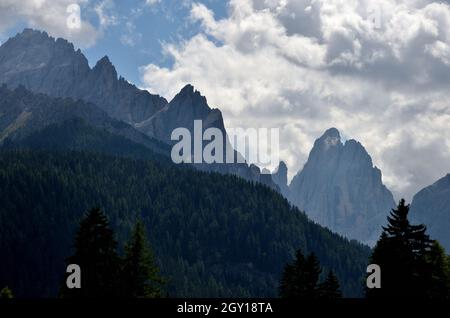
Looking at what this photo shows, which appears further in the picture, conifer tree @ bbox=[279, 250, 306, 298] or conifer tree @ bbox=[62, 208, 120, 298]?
conifer tree @ bbox=[279, 250, 306, 298]

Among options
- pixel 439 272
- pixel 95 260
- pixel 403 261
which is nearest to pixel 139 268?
pixel 95 260

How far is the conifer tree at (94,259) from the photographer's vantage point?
158ft

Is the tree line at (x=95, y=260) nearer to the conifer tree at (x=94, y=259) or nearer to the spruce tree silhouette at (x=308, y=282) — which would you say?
the conifer tree at (x=94, y=259)

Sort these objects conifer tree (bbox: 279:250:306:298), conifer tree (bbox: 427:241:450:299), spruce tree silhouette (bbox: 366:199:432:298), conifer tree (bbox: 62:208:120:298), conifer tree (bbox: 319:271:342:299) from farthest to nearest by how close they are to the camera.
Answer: conifer tree (bbox: 319:271:342:299)
conifer tree (bbox: 279:250:306:298)
conifer tree (bbox: 427:241:450:299)
spruce tree silhouette (bbox: 366:199:432:298)
conifer tree (bbox: 62:208:120:298)

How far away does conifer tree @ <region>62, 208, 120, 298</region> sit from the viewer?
48031 millimetres

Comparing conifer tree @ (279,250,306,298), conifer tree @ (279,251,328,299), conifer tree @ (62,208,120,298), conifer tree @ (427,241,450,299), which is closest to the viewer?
conifer tree @ (62,208,120,298)

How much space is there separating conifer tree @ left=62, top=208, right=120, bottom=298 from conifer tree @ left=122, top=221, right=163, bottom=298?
15.4 ft

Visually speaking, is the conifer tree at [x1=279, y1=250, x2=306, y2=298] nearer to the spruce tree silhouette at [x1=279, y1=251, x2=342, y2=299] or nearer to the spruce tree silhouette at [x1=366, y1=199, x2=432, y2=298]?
the spruce tree silhouette at [x1=279, y1=251, x2=342, y2=299]

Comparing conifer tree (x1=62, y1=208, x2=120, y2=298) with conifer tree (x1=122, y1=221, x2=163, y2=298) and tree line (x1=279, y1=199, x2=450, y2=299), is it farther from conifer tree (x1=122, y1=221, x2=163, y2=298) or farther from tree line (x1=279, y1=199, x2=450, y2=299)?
tree line (x1=279, y1=199, x2=450, y2=299)

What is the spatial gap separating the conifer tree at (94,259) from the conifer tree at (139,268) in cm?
471

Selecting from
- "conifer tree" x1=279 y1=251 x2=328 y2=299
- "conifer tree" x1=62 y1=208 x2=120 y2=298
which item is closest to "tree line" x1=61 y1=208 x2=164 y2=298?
"conifer tree" x1=62 y1=208 x2=120 y2=298
